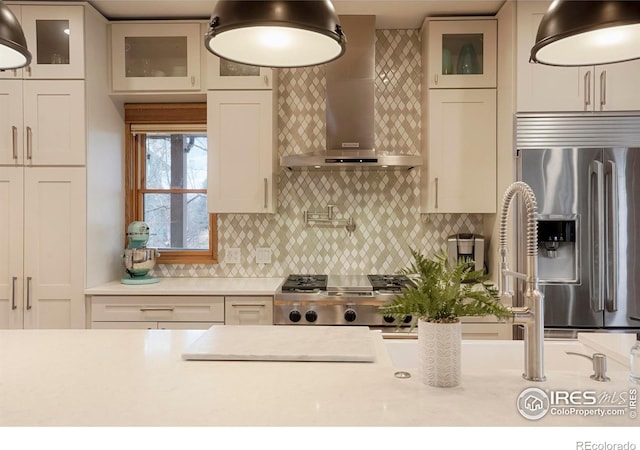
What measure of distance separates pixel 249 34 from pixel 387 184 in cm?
230

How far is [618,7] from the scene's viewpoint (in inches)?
43.1

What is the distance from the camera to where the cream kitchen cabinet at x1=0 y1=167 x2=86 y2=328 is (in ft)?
9.39

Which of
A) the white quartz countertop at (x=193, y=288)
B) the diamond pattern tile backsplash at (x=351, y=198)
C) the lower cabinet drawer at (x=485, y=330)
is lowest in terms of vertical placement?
the lower cabinet drawer at (x=485, y=330)

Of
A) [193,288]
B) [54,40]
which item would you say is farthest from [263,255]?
[54,40]

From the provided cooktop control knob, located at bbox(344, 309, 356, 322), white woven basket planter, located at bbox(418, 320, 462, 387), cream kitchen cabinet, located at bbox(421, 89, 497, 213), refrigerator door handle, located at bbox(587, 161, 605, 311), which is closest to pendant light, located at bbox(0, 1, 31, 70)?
white woven basket planter, located at bbox(418, 320, 462, 387)

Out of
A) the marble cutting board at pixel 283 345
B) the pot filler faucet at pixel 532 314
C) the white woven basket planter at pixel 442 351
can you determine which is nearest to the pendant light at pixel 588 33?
the pot filler faucet at pixel 532 314

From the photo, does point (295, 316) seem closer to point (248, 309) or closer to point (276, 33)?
point (248, 309)

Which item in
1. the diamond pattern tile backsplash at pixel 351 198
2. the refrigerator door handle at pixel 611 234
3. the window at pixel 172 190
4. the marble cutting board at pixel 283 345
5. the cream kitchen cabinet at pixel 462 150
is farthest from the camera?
the window at pixel 172 190

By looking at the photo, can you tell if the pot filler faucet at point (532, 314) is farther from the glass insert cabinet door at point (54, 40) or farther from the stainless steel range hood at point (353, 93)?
the glass insert cabinet door at point (54, 40)

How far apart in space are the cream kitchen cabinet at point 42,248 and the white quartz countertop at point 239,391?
59.1 inches

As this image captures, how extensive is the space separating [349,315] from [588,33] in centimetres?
191

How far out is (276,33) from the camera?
4.23ft

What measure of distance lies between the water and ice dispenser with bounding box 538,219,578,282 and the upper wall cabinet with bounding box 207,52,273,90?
1.98 m

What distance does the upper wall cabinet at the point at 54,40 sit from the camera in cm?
286
